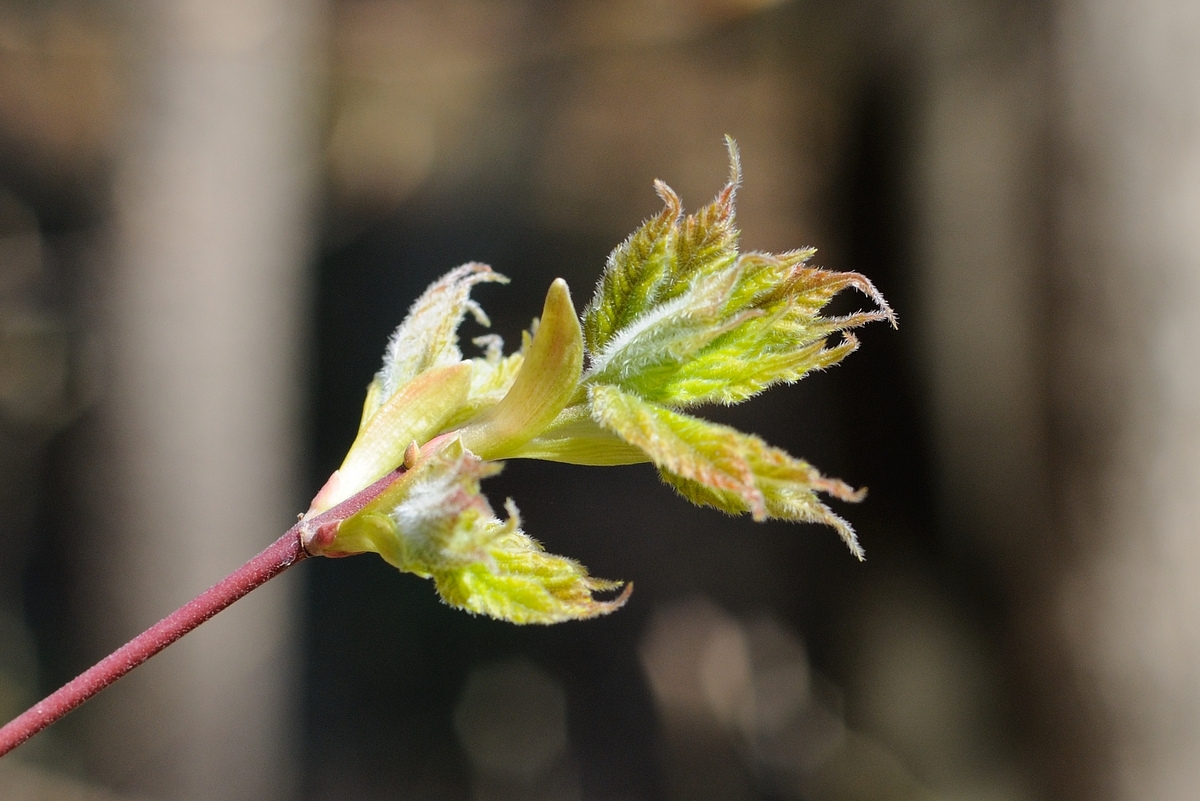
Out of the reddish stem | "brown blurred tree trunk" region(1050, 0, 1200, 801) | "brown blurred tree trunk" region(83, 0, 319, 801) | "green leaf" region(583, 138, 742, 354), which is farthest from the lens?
"brown blurred tree trunk" region(83, 0, 319, 801)

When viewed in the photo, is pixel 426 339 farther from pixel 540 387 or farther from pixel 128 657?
pixel 128 657

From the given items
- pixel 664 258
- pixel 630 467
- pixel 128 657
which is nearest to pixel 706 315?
pixel 664 258

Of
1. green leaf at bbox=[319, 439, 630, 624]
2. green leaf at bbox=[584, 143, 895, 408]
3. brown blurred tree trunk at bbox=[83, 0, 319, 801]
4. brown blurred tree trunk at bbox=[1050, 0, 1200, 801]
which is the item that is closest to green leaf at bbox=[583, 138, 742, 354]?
green leaf at bbox=[584, 143, 895, 408]

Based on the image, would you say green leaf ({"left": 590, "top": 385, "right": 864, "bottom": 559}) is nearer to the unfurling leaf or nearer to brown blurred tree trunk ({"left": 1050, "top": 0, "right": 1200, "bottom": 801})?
the unfurling leaf

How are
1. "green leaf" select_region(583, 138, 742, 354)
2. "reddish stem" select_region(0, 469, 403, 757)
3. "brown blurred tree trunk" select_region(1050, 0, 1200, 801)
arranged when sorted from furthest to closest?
"brown blurred tree trunk" select_region(1050, 0, 1200, 801)
"green leaf" select_region(583, 138, 742, 354)
"reddish stem" select_region(0, 469, 403, 757)

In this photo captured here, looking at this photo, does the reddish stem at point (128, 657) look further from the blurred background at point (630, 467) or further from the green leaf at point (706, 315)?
the blurred background at point (630, 467)

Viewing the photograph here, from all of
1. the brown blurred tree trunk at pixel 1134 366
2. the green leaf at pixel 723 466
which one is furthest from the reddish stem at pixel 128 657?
the brown blurred tree trunk at pixel 1134 366

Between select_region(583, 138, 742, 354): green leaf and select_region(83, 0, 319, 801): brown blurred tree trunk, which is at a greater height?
select_region(583, 138, 742, 354): green leaf

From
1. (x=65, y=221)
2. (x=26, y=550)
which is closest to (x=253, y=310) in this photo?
(x=65, y=221)
